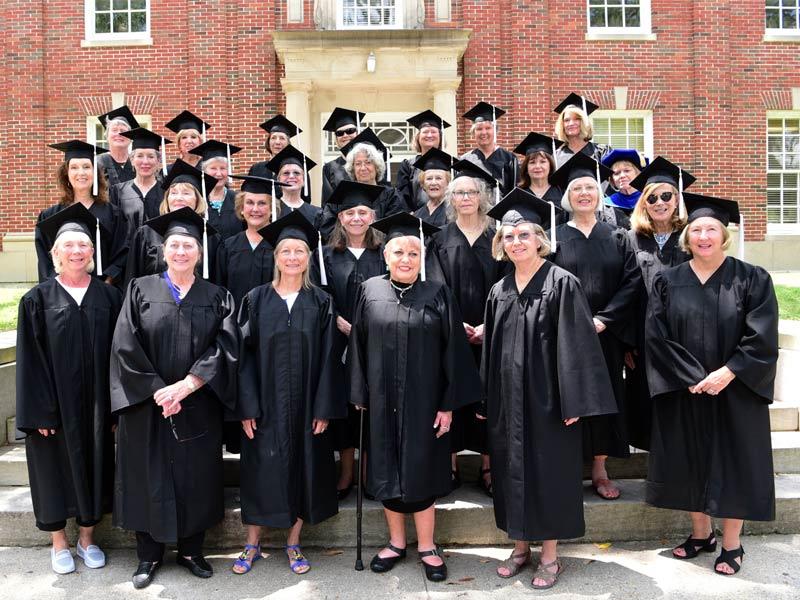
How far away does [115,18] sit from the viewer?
12.9m

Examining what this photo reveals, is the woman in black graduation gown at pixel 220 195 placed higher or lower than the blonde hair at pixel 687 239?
higher

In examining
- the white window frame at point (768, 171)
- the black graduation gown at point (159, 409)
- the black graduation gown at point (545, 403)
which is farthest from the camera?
the white window frame at point (768, 171)

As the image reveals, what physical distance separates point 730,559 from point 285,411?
267 cm

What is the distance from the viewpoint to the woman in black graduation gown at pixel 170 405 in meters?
3.99

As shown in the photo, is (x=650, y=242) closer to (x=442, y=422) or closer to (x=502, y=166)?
(x=442, y=422)

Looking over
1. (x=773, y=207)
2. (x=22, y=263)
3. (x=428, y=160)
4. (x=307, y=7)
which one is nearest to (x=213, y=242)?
(x=428, y=160)

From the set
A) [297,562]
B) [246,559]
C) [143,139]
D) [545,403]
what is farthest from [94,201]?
[545,403]

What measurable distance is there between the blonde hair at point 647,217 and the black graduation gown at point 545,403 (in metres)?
0.94

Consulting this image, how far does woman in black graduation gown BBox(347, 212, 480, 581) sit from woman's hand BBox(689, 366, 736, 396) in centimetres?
125

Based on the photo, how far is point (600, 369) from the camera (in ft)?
A: 12.8

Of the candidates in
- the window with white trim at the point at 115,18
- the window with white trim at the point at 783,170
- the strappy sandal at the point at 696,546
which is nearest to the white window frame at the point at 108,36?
the window with white trim at the point at 115,18

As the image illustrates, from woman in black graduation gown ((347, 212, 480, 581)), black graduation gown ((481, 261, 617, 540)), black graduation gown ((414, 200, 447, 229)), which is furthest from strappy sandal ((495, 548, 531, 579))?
black graduation gown ((414, 200, 447, 229))

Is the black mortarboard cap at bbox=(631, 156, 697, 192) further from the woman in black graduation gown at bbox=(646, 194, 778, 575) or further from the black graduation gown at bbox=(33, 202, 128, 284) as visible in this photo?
the black graduation gown at bbox=(33, 202, 128, 284)

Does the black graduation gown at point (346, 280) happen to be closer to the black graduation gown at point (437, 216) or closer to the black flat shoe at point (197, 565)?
the black graduation gown at point (437, 216)
